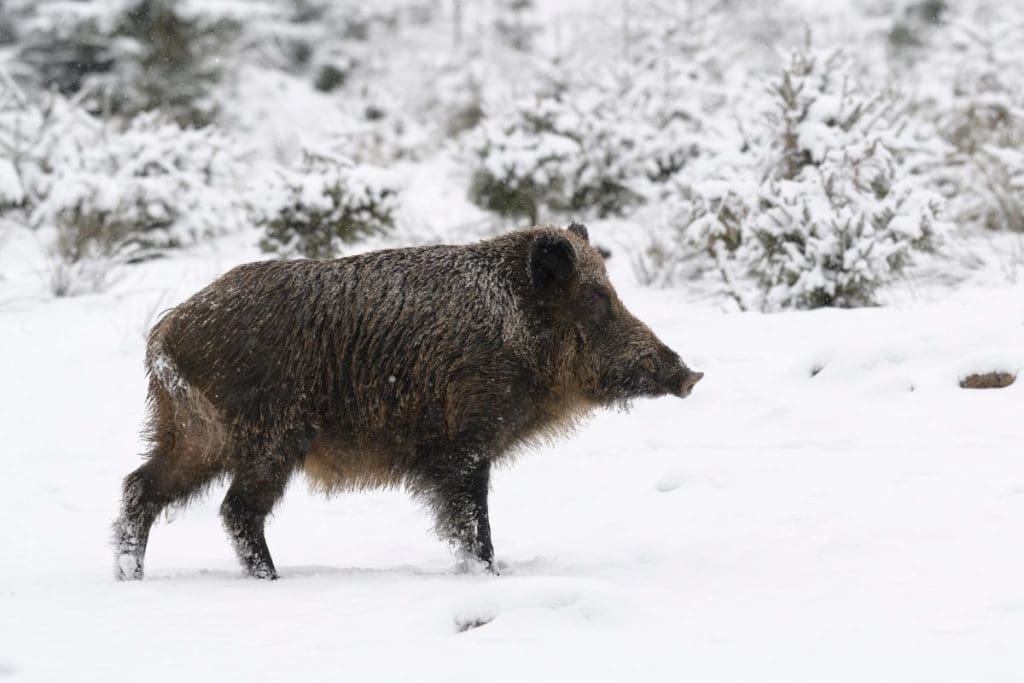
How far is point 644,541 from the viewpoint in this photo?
5004mm

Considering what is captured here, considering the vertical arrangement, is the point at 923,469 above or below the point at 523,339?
below

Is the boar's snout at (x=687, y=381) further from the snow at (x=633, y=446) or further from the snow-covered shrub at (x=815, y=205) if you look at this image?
the snow-covered shrub at (x=815, y=205)

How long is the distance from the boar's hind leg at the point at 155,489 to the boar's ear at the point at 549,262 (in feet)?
5.32

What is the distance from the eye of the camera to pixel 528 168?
1406 cm

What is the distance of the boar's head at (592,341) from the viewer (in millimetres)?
4922

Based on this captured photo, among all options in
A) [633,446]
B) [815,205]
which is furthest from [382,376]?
[815,205]

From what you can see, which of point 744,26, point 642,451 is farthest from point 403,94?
point 642,451

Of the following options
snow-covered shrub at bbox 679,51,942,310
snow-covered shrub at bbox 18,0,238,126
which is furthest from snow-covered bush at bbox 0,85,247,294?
snow-covered shrub at bbox 18,0,238,126

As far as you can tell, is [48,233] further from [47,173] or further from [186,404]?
[186,404]

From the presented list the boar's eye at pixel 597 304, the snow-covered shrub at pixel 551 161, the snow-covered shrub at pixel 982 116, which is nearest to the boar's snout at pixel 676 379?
the boar's eye at pixel 597 304

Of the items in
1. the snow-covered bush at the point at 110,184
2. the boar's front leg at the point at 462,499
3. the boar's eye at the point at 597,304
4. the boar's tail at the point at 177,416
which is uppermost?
the boar's eye at the point at 597,304

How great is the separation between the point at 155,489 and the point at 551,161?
1039cm

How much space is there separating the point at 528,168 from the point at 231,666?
452 inches

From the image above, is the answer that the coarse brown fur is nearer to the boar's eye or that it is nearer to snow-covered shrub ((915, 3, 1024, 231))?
the boar's eye
